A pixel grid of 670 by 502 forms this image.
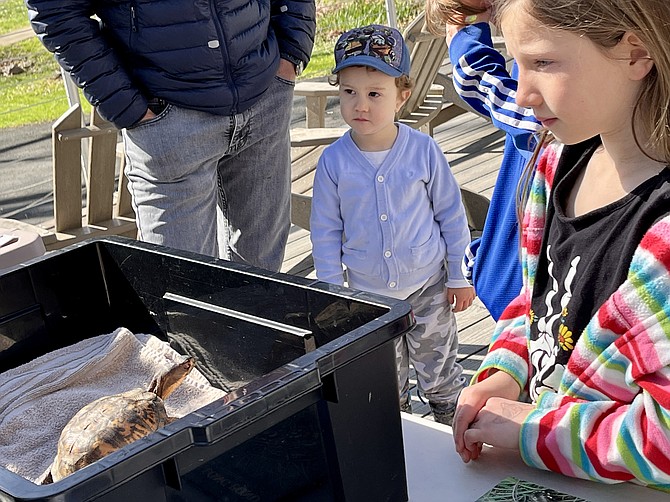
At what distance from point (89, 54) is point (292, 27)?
667 millimetres

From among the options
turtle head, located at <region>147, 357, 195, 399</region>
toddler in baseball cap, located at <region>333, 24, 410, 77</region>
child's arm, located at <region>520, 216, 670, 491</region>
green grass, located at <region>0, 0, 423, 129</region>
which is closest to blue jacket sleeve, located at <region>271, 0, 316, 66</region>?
toddler in baseball cap, located at <region>333, 24, 410, 77</region>

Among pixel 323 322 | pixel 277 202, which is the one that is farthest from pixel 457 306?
pixel 323 322

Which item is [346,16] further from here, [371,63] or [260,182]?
[371,63]

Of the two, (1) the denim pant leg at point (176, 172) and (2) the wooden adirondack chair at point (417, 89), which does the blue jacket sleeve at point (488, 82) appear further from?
(2) the wooden adirondack chair at point (417, 89)

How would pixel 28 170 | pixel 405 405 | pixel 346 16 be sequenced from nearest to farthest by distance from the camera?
pixel 405 405 → pixel 28 170 → pixel 346 16

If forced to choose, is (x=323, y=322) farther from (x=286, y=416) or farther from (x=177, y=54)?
(x=177, y=54)

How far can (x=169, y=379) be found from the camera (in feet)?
4.61

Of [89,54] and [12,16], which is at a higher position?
[89,54]

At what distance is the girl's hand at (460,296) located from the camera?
263cm

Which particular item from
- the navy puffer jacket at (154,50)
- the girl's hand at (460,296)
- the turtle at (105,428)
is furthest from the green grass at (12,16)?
the turtle at (105,428)

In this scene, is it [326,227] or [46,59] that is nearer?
[326,227]

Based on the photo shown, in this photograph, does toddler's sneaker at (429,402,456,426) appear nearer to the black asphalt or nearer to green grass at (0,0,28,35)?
the black asphalt

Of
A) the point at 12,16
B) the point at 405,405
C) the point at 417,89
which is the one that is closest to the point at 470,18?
the point at 405,405

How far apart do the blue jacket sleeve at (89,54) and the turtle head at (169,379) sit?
1.20 m
